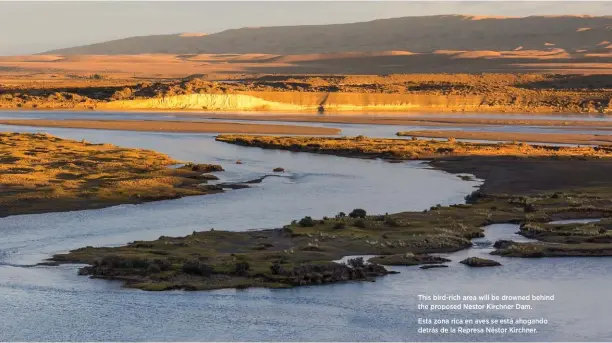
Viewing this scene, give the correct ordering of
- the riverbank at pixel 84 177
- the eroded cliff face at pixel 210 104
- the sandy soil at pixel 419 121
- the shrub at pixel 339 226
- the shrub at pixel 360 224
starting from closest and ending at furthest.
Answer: the shrub at pixel 339 226, the shrub at pixel 360 224, the riverbank at pixel 84 177, the sandy soil at pixel 419 121, the eroded cliff face at pixel 210 104

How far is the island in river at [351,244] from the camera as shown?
25719 millimetres

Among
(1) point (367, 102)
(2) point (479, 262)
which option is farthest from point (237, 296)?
(1) point (367, 102)

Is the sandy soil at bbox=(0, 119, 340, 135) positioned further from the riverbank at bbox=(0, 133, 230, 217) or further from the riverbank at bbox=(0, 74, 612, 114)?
the riverbank at bbox=(0, 74, 612, 114)

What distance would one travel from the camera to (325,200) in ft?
132

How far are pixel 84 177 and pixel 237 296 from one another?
72.5 ft

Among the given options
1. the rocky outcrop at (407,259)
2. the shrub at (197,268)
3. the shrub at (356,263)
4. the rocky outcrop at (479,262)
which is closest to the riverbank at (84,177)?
the shrub at (197,268)

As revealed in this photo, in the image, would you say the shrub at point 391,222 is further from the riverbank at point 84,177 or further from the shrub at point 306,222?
the riverbank at point 84,177

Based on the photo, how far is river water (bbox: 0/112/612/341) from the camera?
21.4 m

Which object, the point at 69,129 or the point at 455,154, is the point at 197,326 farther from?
the point at 69,129

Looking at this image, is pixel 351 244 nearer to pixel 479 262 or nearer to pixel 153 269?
pixel 479 262

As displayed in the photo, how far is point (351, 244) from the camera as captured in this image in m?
29.9

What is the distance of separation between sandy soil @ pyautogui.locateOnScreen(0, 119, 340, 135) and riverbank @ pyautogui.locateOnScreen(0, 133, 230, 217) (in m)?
18.5

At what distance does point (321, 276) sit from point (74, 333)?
6.66 meters

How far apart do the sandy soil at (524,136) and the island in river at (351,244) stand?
71.3ft
